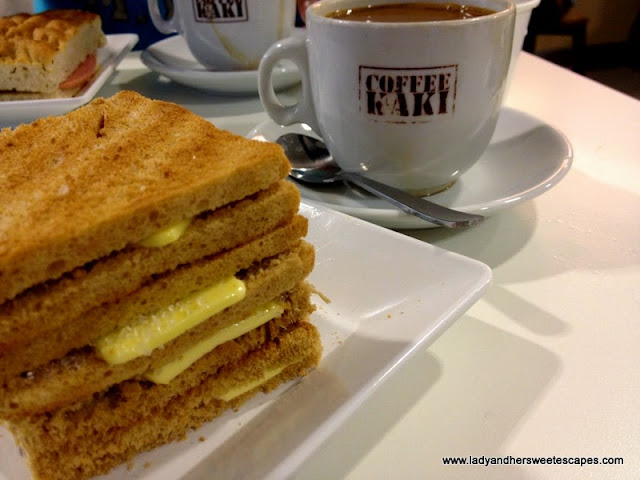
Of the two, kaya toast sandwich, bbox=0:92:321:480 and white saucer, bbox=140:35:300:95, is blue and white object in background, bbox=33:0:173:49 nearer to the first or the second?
white saucer, bbox=140:35:300:95

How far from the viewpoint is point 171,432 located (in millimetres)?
646

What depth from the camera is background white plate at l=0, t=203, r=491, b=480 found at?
59cm

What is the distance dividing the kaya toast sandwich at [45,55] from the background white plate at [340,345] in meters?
1.14

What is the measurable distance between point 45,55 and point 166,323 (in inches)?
50.8

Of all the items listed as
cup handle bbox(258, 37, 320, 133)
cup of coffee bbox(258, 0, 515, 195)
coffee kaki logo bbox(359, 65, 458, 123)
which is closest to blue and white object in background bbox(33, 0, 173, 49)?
cup handle bbox(258, 37, 320, 133)

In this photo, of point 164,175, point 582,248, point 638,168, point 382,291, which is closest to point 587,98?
point 638,168

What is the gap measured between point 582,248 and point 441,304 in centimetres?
37

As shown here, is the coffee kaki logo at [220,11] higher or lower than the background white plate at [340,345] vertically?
higher

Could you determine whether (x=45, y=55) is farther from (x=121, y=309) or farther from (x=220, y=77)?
(x=121, y=309)

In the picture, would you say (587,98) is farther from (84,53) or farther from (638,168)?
(84,53)

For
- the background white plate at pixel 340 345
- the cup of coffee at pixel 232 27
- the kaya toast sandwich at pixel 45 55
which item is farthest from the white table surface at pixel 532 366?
the kaya toast sandwich at pixel 45 55

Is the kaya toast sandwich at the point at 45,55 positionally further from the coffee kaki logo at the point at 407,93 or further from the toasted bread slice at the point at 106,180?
the coffee kaki logo at the point at 407,93

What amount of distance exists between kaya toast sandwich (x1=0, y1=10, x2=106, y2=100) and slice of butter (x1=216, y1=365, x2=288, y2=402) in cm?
131

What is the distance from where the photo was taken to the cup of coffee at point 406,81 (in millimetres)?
868
